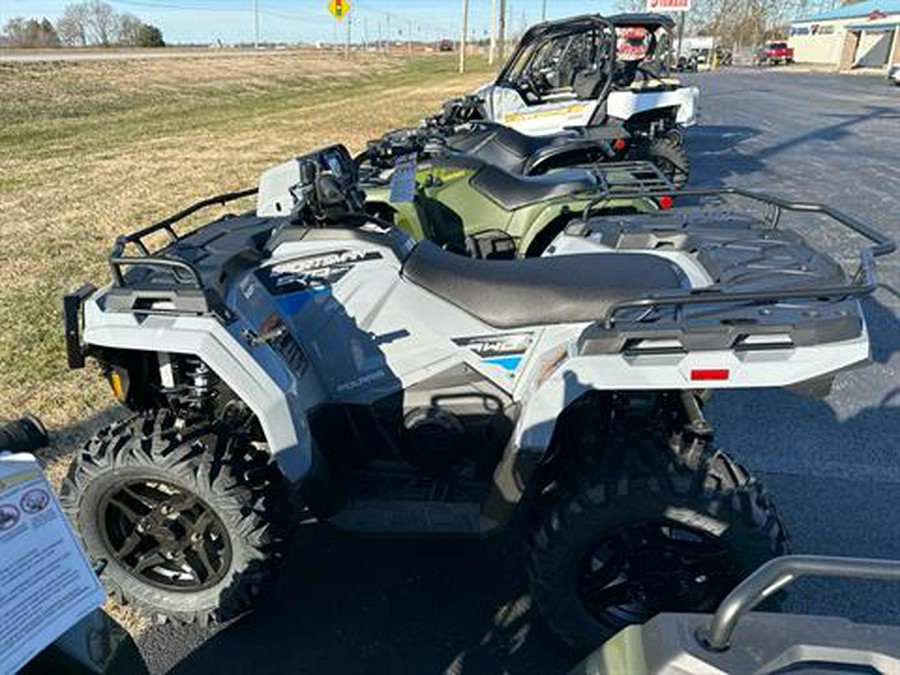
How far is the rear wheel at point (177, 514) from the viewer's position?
2246 mm

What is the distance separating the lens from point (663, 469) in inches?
82.4

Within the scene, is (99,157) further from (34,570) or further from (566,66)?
(34,570)

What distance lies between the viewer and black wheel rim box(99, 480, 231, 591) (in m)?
2.34

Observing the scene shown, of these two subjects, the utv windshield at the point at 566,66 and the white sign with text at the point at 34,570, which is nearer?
the white sign with text at the point at 34,570

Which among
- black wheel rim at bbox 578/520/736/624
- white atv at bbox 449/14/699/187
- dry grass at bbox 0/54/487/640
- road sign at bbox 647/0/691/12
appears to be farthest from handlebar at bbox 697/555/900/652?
road sign at bbox 647/0/691/12

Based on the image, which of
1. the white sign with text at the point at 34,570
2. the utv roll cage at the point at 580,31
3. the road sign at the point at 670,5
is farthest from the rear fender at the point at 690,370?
the road sign at the point at 670,5

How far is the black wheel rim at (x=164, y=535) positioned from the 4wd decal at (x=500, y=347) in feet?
3.25

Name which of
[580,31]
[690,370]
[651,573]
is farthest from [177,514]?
[580,31]

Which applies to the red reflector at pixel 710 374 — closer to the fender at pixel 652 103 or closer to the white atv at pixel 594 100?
the white atv at pixel 594 100

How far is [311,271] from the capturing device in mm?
2457

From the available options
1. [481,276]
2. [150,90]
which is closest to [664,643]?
[481,276]

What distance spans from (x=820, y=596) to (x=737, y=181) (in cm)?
849

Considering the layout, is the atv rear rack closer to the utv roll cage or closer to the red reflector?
the red reflector

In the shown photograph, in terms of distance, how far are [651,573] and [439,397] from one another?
0.89 m
